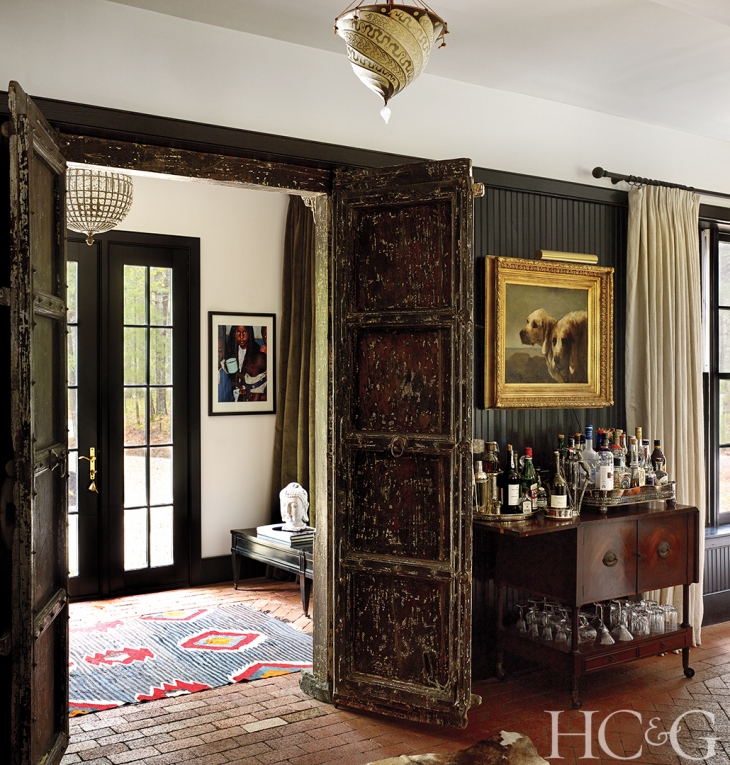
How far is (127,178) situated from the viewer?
4.45 meters

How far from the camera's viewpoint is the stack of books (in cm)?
568

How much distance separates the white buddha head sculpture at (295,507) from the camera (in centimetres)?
595

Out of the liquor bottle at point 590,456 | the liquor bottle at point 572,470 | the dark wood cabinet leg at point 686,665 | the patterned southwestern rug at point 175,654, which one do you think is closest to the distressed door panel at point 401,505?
the liquor bottle at point 572,470

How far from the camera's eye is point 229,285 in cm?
664

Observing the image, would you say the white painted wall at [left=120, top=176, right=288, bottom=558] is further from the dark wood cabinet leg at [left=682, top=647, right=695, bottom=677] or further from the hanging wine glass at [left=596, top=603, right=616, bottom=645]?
the dark wood cabinet leg at [left=682, top=647, right=695, bottom=677]

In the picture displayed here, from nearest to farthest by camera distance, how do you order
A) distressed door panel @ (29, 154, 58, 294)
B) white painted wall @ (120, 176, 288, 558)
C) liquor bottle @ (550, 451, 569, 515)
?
distressed door panel @ (29, 154, 58, 294), liquor bottle @ (550, 451, 569, 515), white painted wall @ (120, 176, 288, 558)

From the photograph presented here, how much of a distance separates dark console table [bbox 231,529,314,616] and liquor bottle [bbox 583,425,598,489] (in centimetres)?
179

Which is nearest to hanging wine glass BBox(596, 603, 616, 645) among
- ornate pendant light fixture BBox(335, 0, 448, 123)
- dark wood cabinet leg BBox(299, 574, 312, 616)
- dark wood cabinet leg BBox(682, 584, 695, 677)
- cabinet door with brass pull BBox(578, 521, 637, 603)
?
cabinet door with brass pull BBox(578, 521, 637, 603)

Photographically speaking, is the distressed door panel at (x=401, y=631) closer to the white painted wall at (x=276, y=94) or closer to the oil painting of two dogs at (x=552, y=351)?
the oil painting of two dogs at (x=552, y=351)

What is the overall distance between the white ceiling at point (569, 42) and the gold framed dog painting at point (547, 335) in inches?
38.3

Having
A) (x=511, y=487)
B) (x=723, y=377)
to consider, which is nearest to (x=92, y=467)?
(x=511, y=487)

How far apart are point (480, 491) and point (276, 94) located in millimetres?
2159

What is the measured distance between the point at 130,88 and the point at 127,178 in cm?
98

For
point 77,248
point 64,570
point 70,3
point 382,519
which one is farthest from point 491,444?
point 77,248
